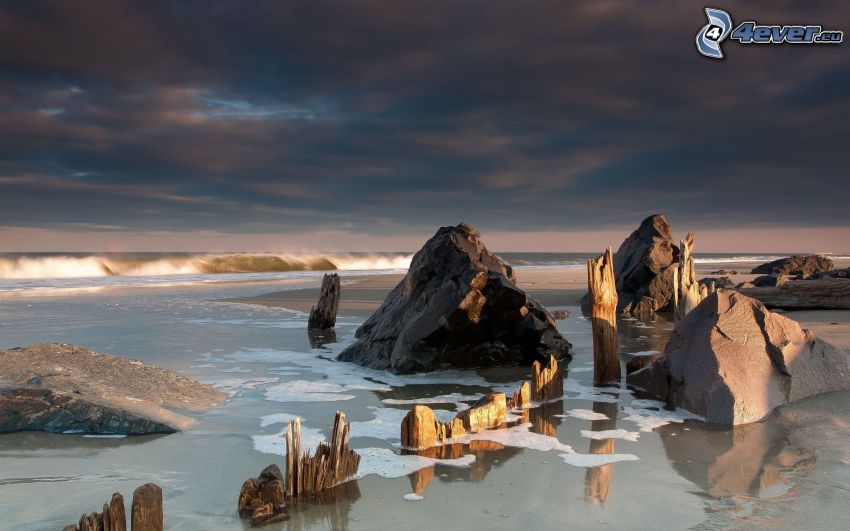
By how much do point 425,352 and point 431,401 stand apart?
1732 millimetres

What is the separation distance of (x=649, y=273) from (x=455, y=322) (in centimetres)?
947

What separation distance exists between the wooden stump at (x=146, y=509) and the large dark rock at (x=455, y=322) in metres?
5.47

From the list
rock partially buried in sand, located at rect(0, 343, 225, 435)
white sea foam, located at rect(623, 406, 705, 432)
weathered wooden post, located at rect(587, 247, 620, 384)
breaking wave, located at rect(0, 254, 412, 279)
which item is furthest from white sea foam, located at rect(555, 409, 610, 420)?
breaking wave, located at rect(0, 254, 412, 279)

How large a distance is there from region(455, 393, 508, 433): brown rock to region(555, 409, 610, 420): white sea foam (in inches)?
31.0

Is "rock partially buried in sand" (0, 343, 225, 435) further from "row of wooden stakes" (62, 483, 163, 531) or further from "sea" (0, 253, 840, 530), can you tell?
"row of wooden stakes" (62, 483, 163, 531)

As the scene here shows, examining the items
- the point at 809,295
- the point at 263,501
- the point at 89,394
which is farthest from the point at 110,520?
the point at 809,295

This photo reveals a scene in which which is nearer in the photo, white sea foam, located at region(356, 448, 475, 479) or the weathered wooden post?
white sea foam, located at region(356, 448, 475, 479)

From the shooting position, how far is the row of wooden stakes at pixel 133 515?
3330mm

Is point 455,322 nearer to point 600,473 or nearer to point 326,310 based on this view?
point 600,473

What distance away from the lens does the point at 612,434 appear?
→ 19.1 feet

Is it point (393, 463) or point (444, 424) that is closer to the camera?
point (393, 463)

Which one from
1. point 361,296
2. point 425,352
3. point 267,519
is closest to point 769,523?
point 267,519

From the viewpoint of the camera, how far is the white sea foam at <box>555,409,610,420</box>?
6418mm

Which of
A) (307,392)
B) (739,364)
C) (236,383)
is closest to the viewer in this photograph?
(739,364)
